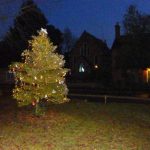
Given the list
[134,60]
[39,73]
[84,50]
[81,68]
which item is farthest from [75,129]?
[81,68]

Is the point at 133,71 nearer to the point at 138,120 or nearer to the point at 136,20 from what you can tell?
the point at 136,20

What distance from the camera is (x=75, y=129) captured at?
54.9ft

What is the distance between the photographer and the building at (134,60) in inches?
2221

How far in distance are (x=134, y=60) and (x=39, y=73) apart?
127 ft

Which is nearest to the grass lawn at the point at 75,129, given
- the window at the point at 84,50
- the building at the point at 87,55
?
the building at the point at 87,55

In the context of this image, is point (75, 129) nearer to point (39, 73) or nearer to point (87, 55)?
point (39, 73)

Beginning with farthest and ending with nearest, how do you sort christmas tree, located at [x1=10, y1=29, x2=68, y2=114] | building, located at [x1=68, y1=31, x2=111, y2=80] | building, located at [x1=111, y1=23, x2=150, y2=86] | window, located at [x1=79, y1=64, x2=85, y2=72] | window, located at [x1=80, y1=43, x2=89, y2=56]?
1. window, located at [x1=79, y1=64, x2=85, y2=72]
2. window, located at [x1=80, y1=43, x2=89, y2=56]
3. building, located at [x1=68, y1=31, x2=111, y2=80]
4. building, located at [x1=111, y1=23, x2=150, y2=86]
5. christmas tree, located at [x1=10, y1=29, x2=68, y2=114]

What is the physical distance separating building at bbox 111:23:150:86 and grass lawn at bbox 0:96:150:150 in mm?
33724

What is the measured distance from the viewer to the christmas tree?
19047 millimetres

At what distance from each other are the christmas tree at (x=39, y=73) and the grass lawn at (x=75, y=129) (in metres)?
0.84

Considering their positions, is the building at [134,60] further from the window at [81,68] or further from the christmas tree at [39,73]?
the christmas tree at [39,73]

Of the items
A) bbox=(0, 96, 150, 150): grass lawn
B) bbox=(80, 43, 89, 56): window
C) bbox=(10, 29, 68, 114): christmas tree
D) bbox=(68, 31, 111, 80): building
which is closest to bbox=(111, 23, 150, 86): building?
bbox=(68, 31, 111, 80): building

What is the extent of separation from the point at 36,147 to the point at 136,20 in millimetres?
44879

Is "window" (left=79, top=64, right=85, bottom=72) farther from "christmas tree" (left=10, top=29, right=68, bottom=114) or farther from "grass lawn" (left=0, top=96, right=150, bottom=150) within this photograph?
"christmas tree" (left=10, top=29, right=68, bottom=114)
